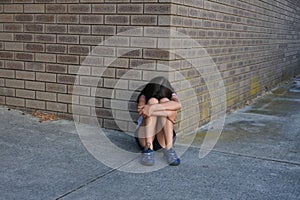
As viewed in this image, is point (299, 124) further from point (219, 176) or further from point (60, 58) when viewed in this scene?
point (60, 58)

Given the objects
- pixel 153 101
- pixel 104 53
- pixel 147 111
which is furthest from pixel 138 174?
pixel 104 53

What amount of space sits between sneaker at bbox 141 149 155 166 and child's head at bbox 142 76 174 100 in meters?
0.57

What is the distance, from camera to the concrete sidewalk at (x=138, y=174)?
359 centimetres

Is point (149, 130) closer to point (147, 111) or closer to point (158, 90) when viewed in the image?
point (147, 111)

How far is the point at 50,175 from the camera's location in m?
3.87

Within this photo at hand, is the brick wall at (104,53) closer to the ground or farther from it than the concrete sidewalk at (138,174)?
farther from it

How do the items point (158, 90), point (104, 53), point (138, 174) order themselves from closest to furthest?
point (138, 174) < point (158, 90) < point (104, 53)

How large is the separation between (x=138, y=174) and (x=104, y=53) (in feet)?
6.32

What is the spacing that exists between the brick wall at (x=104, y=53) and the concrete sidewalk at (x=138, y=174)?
34 cm

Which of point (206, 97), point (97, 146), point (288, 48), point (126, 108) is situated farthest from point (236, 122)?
point (288, 48)

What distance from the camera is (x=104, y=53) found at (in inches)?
212

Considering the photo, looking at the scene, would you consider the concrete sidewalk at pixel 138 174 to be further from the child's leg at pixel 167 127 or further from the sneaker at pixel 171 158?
the child's leg at pixel 167 127

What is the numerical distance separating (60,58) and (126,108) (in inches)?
46.4

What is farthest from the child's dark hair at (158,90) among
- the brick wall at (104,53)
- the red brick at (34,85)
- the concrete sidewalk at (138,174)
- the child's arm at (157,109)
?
the red brick at (34,85)
